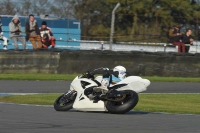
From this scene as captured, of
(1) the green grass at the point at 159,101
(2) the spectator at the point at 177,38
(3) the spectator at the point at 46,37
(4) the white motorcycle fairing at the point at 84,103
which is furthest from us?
(2) the spectator at the point at 177,38

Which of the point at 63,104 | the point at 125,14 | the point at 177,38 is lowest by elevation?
the point at 63,104

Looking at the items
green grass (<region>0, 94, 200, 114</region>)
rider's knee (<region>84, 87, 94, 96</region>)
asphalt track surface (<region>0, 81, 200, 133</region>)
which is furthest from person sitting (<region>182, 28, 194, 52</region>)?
rider's knee (<region>84, 87, 94, 96</region>)

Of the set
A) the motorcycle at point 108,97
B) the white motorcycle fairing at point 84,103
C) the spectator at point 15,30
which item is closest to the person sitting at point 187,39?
the spectator at point 15,30

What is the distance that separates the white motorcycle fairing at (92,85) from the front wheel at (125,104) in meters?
0.15

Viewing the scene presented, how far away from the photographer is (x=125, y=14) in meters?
29.0

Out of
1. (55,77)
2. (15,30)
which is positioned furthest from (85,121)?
(15,30)

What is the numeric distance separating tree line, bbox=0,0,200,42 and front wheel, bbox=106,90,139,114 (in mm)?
15959

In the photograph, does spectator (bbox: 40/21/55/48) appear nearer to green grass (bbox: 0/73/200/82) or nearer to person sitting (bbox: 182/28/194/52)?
green grass (bbox: 0/73/200/82)

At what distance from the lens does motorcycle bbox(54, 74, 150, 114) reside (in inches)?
430

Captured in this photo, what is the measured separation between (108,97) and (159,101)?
13.4 ft

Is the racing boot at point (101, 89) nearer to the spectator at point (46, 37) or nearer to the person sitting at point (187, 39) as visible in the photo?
the spectator at point (46, 37)

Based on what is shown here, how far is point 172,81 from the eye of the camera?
22.2 m

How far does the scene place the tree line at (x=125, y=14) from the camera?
30.7 m

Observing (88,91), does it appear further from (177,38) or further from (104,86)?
(177,38)
